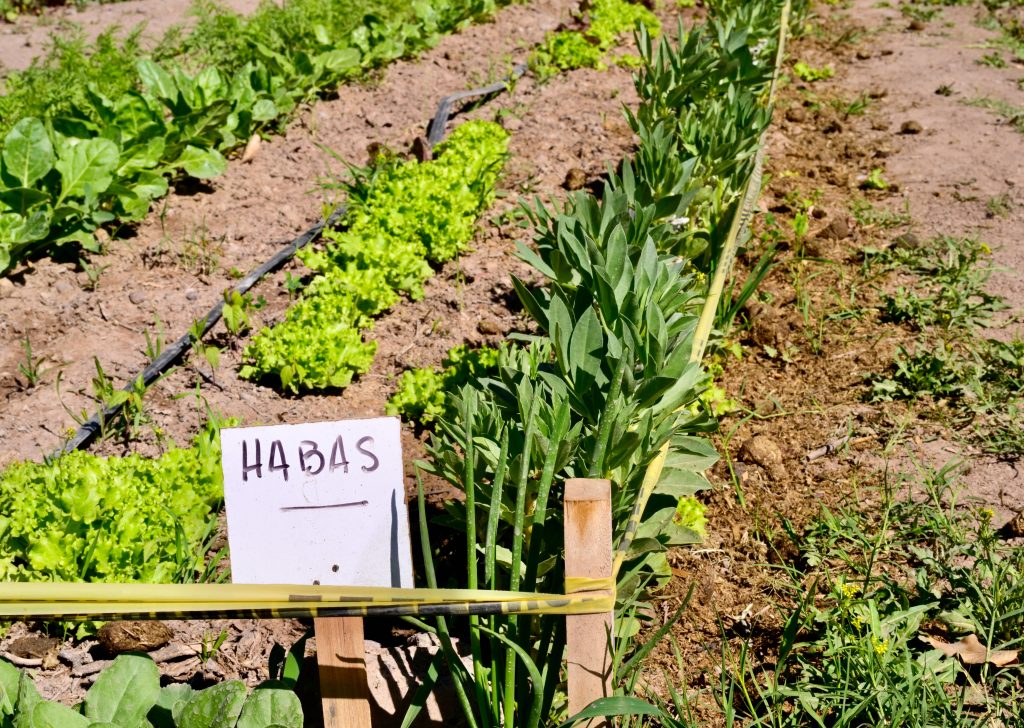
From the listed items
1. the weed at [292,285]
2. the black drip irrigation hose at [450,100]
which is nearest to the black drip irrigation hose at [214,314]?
the black drip irrigation hose at [450,100]

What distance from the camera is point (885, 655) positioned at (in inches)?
85.7

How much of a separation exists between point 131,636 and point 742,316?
2.66 m

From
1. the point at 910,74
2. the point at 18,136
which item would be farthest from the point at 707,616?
the point at 910,74

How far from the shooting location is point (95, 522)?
2.45 meters

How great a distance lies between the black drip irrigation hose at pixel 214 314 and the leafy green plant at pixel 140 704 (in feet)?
3.73

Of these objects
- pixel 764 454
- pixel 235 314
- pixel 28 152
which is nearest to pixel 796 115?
pixel 764 454

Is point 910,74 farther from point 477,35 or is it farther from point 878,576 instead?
point 878,576

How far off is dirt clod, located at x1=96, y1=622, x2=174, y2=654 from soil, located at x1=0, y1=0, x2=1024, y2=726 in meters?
0.06

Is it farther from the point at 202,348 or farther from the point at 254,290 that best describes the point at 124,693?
the point at 254,290

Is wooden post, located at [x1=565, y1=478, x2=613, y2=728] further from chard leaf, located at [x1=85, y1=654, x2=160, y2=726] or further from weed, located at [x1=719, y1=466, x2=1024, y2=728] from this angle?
chard leaf, located at [x1=85, y1=654, x2=160, y2=726]

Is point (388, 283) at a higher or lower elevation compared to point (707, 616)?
higher

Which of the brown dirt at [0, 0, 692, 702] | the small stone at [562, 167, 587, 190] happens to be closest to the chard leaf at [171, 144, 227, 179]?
the brown dirt at [0, 0, 692, 702]

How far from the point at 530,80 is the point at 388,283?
2752 mm

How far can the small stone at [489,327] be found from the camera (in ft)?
12.2
